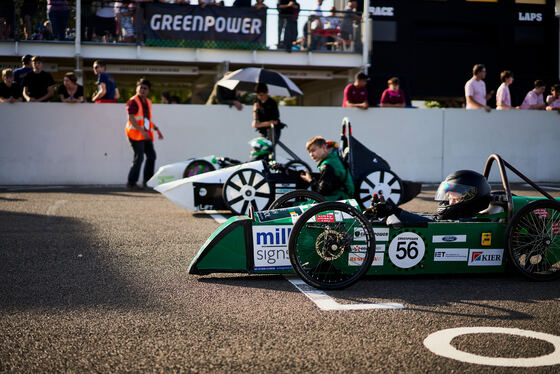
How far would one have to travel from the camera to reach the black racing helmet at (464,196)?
5859 mm

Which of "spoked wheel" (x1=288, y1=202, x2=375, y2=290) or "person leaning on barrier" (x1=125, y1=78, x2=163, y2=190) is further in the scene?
"person leaning on barrier" (x1=125, y1=78, x2=163, y2=190)

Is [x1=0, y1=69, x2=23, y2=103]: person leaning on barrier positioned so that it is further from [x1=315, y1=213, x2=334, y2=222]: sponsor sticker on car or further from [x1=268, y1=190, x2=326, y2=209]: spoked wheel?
[x1=315, y1=213, x2=334, y2=222]: sponsor sticker on car

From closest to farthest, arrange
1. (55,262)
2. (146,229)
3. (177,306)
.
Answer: (177,306) < (55,262) < (146,229)

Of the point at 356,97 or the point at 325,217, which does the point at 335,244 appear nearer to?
the point at 325,217

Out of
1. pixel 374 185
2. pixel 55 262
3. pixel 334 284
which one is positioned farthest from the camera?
pixel 374 185

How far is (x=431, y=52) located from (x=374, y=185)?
1868cm

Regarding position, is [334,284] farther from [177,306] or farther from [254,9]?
[254,9]

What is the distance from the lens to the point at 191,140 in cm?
1542

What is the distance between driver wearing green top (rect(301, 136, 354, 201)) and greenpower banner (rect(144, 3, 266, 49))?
15.5 metres

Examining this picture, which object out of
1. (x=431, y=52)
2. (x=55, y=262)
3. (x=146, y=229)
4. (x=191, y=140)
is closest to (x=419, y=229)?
(x=55, y=262)

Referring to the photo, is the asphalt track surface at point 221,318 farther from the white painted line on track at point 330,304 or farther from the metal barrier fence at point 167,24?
the metal barrier fence at point 167,24

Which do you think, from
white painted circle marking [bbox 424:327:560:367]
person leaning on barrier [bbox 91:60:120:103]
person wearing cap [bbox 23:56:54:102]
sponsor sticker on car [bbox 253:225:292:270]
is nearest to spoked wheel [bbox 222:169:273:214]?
sponsor sticker on car [bbox 253:225:292:270]

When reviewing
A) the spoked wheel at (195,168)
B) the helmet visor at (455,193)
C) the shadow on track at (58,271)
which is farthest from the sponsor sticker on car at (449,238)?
the spoked wheel at (195,168)

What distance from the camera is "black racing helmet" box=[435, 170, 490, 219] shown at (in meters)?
5.86
